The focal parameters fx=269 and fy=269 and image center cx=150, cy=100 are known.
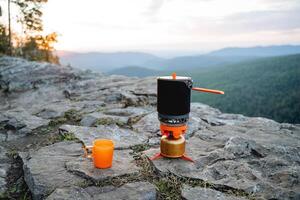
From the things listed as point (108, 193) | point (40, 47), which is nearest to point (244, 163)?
→ point (108, 193)

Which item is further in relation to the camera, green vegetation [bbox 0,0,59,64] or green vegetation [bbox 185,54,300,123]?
green vegetation [bbox 185,54,300,123]

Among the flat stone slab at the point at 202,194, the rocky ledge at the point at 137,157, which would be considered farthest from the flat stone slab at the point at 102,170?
the flat stone slab at the point at 202,194

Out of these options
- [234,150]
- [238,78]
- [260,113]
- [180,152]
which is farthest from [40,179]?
[238,78]

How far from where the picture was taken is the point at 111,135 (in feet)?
13.2

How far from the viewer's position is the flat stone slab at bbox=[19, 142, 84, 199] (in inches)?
103

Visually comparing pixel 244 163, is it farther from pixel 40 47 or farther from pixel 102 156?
pixel 40 47

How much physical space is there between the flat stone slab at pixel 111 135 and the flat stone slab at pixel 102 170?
1.57 ft

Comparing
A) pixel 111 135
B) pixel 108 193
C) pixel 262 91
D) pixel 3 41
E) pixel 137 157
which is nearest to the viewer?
pixel 108 193

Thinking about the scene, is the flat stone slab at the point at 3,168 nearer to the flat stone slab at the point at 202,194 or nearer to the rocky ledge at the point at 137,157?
the rocky ledge at the point at 137,157

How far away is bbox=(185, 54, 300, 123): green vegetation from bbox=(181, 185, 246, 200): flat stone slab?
56.1 meters

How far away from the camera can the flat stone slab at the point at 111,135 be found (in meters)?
3.77

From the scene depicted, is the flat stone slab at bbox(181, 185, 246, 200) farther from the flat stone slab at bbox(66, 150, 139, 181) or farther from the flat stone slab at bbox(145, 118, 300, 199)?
the flat stone slab at bbox(66, 150, 139, 181)

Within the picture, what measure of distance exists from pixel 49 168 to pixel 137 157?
1.02 meters

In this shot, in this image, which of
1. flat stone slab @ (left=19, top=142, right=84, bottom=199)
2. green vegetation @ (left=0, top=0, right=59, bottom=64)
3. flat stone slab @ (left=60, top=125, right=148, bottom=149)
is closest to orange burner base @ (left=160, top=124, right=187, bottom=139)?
flat stone slab @ (left=60, top=125, right=148, bottom=149)
